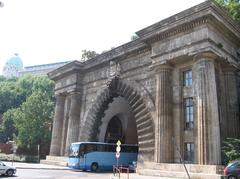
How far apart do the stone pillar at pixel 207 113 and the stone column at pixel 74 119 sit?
17.6 metres

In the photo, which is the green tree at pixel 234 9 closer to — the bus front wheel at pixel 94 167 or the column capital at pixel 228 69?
the column capital at pixel 228 69

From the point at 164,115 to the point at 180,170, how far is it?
4.90 m

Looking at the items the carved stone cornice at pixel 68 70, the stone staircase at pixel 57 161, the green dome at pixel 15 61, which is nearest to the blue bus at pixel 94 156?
the stone staircase at pixel 57 161

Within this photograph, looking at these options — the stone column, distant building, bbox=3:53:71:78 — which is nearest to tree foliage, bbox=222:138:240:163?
the stone column

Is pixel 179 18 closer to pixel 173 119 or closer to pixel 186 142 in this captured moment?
pixel 173 119

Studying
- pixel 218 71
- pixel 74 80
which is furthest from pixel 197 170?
pixel 74 80

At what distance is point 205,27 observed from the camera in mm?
23734

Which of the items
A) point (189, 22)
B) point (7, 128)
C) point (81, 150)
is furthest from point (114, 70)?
point (7, 128)

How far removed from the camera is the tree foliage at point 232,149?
835 inches

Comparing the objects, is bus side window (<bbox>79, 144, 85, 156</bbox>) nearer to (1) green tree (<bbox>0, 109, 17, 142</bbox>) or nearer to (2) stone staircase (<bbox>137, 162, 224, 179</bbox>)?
(2) stone staircase (<bbox>137, 162, 224, 179</bbox>)

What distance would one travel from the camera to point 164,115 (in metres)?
25.2

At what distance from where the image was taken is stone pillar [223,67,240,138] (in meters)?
25.1

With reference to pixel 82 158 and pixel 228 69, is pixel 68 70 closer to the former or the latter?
pixel 82 158

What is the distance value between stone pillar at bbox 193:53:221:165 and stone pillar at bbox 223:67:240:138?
312 centimetres
